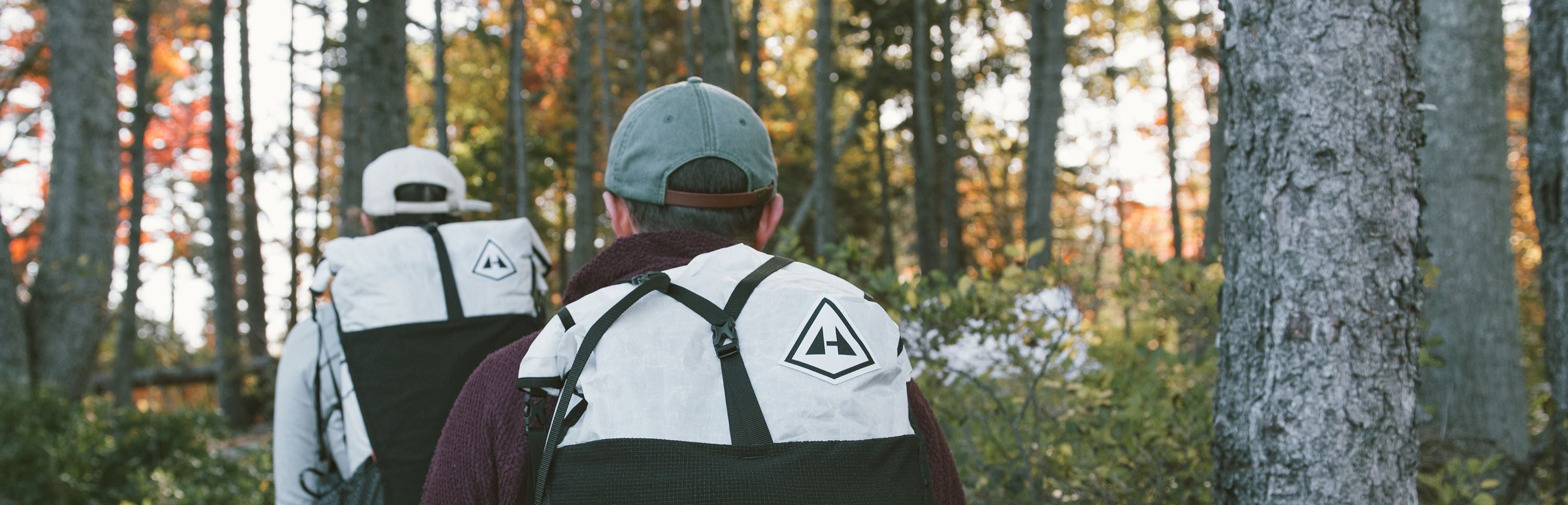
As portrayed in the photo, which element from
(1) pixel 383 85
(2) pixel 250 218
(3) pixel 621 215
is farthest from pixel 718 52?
(2) pixel 250 218

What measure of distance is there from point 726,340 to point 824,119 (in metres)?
9.59

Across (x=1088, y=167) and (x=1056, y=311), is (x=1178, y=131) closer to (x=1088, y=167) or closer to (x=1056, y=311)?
(x=1088, y=167)

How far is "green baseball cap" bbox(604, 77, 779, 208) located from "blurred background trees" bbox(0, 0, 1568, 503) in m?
1.47

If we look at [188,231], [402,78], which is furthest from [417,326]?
[188,231]

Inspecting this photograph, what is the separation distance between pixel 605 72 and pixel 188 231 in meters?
16.1

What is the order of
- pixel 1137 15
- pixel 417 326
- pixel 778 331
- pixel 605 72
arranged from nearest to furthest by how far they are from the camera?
pixel 778 331
pixel 417 326
pixel 605 72
pixel 1137 15

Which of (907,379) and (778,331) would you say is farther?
(907,379)

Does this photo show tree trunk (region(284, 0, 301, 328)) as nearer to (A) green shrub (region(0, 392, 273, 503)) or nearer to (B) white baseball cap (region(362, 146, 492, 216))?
(A) green shrub (region(0, 392, 273, 503))

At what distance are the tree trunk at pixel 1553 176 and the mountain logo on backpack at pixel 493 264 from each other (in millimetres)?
3536

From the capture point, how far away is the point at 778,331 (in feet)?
4.58

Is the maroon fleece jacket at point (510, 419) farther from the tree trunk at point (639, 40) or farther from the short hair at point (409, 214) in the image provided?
the tree trunk at point (639, 40)

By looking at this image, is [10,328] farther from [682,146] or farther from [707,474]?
[707,474]

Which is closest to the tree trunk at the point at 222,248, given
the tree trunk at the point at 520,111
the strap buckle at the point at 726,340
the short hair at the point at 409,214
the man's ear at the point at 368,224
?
the tree trunk at the point at 520,111

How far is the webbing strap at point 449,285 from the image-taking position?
2549mm
